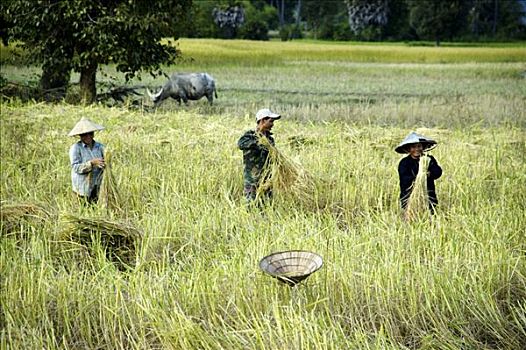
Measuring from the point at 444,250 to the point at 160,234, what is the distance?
1900 millimetres

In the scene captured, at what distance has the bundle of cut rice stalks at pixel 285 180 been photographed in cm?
573

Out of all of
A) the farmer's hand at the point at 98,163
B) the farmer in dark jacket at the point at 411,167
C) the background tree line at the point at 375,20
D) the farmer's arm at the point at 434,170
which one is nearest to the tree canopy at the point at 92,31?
the background tree line at the point at 375,20

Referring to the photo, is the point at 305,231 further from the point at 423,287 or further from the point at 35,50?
the point at 35,50

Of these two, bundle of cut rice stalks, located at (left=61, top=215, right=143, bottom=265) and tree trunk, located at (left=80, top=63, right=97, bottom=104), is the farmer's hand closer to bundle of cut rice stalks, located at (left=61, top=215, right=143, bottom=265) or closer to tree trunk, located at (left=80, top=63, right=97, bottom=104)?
bundle of cut rice stalks, located at (left=61, top=215, right=143, bottom=265)

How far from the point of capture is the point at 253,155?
19.1ft

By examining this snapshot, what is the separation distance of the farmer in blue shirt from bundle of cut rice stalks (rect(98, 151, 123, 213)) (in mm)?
87

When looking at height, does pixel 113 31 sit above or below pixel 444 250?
above

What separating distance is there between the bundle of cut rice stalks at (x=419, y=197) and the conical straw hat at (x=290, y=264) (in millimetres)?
1552

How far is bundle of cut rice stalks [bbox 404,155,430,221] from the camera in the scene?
5.01 m

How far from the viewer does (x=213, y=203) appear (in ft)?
19.0

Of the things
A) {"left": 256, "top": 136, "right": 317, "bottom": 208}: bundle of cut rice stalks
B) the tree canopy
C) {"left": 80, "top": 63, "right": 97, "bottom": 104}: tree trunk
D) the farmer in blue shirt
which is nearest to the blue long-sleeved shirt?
the farmer in blue shirt

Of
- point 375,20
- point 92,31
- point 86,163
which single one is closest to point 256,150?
point 86,163

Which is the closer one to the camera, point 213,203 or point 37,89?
point 213,203

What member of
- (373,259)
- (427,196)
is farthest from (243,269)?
(427,196)
